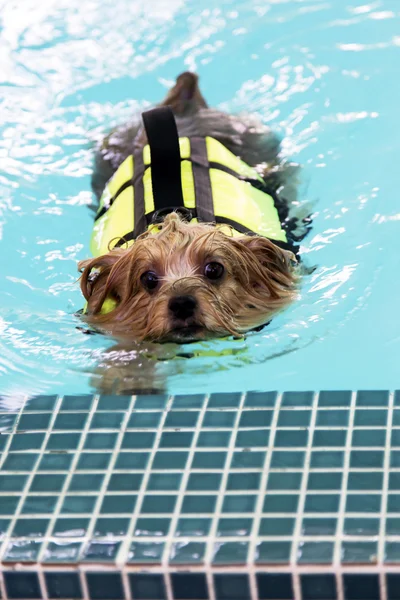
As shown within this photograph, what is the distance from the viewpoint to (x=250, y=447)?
3289mm

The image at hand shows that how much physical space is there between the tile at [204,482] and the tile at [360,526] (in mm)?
418

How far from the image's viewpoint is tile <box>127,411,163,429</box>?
3459 mm

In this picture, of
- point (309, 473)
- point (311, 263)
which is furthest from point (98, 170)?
point (309, 473)

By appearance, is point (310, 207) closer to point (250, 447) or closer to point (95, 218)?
point (95, 218)

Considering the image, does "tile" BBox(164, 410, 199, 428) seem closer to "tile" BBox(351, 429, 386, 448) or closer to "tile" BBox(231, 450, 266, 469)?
"tile" BBox(231, 450, 266, 469)

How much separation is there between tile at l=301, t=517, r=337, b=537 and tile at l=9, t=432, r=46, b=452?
95 cm

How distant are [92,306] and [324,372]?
1181 mm

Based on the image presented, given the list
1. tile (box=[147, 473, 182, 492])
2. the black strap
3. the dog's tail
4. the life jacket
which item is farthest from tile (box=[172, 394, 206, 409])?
the dog's tail

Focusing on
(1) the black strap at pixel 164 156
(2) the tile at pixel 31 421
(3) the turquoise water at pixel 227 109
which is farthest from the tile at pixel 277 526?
(1) the black strap at pixel 164 156

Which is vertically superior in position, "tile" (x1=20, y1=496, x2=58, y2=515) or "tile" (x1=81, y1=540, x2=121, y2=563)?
"tile" (x1=81, y1=540, x2=121, y2=563)

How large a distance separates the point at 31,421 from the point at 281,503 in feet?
3.16

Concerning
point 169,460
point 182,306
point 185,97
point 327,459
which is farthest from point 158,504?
point 185,97

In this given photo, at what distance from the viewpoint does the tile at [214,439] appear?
3.32 meters

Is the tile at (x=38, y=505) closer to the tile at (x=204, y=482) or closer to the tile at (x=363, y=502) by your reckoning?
the tile at (x=204, y=482)
